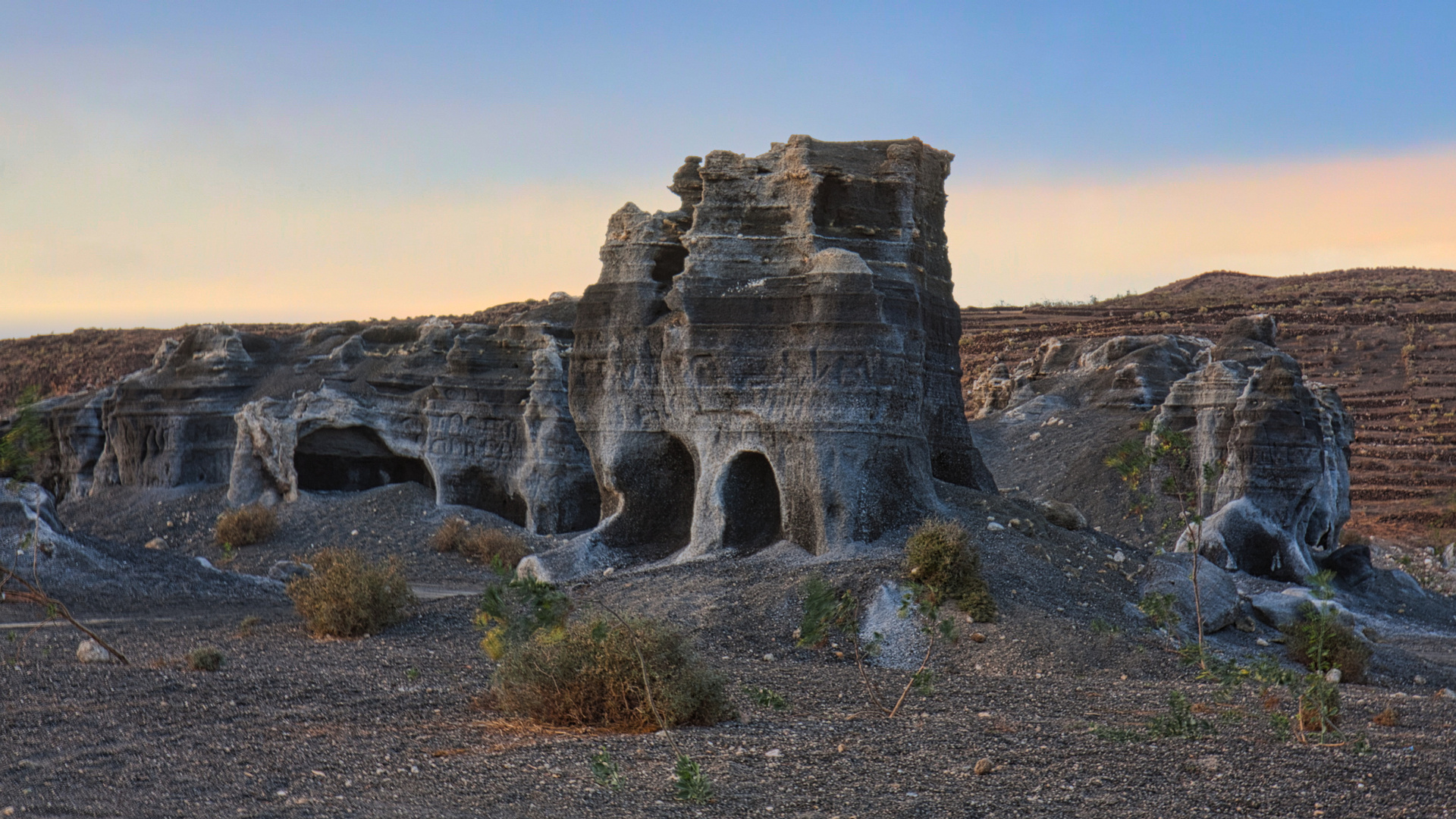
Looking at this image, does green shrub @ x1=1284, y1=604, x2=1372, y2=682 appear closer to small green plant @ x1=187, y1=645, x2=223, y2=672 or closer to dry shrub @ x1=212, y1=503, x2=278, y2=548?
small green plant @ x1=187, y1=645, x2=223, y2=672

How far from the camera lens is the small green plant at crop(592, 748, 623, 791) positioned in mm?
6484

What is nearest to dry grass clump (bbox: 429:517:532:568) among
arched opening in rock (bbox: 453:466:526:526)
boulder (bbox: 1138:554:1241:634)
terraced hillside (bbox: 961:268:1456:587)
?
arched opening in rock (bbox: 453:466:526:526)

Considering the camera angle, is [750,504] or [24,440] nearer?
[24,440]

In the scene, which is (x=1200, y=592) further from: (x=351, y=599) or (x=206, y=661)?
(x=206, y=661)

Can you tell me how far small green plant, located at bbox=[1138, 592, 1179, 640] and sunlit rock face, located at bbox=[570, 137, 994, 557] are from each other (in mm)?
2703

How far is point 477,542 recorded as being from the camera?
24.3 metres

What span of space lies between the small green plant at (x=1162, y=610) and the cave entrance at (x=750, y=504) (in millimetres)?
4249

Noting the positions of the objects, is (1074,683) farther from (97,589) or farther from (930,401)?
(97,589)

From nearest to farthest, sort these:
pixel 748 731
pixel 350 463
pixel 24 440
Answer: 1. pixel 748 731
2. pixel 24 440
3. pixel 350 463

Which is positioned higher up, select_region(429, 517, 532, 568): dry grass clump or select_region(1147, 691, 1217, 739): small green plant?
select_region(1147, 691, 1217, 739): small green plant

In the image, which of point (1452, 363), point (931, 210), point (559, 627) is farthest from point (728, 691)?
point (1452, 363)

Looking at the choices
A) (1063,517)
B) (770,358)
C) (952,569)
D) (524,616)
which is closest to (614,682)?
(524,616)

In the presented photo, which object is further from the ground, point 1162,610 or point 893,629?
point 1162,610

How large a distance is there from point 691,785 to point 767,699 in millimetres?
2366
